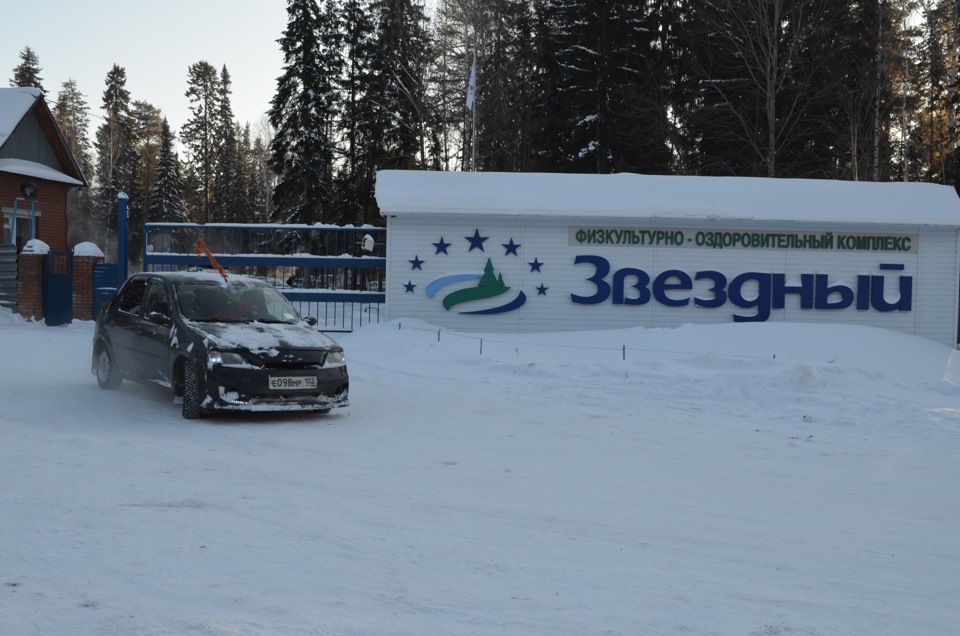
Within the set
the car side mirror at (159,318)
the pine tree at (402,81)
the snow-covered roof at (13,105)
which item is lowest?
the car side mirror at (159,318)

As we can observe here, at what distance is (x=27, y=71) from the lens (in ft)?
226

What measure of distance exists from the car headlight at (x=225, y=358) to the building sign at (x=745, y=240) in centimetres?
1085

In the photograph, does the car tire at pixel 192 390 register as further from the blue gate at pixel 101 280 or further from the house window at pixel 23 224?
the house window at pixel 23 224

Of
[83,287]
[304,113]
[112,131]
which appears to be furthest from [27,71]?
[83,287]

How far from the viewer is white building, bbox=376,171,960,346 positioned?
1881 cm

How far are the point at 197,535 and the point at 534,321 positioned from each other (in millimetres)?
14079

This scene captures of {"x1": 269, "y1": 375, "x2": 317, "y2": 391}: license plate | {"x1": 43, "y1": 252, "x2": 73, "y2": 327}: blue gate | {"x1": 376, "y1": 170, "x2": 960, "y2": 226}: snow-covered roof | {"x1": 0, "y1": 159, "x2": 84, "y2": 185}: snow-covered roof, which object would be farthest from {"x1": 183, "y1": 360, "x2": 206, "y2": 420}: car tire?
{"x1": 0, "y1": 159, "x2": 84, "y2": 185}: snow-covered roof

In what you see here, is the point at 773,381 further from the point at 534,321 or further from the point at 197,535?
the point at 197,535

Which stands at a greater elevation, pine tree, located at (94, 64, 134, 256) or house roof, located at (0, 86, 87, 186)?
pine tree, located at (94, 64, 134, 256)

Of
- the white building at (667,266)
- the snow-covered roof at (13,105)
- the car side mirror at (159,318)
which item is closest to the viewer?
the car side mirror at (159,318)

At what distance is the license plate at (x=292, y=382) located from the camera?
9.32 metres

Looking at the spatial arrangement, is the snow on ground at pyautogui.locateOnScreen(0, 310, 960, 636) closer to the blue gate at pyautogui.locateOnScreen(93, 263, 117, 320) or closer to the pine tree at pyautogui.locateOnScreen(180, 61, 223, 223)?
the blue gate at pyautogui.locateOnScreen(93, 263, 117, 320)

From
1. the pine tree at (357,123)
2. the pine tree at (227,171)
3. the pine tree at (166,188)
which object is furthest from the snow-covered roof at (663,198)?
the pine tree at (227,171)

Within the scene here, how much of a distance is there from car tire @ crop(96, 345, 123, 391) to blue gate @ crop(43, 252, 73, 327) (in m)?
10.0
